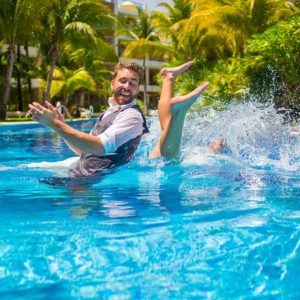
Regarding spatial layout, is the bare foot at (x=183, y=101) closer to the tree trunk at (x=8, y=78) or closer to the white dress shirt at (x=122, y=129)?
the white dress shirt at (x=122, y=129)

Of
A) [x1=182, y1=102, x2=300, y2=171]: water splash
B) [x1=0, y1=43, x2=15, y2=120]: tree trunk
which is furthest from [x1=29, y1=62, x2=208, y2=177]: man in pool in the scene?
[x1=0, y1=43, x2=15, y2=120]: tree trunk

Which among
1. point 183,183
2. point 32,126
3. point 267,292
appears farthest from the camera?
point 32,126

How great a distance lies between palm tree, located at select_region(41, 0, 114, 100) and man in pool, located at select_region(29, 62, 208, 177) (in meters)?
19.3

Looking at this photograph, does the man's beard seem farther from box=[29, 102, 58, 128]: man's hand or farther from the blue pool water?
box=[29, 102, 58, 128]: man's hand

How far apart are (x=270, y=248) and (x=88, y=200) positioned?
142 centimetres

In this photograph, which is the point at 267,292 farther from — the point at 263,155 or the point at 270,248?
the point at 263,155

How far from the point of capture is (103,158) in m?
4.07

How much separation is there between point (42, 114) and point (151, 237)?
1.10 meters

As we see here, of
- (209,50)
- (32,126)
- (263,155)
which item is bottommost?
(32,126)

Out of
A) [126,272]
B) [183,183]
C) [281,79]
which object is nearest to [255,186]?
[183,183]

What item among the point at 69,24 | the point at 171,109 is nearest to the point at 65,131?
the point at 171,109

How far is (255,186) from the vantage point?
3.81 m

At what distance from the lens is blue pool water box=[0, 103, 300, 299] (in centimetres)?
193

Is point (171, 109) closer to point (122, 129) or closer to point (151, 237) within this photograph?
point (122, 129)
